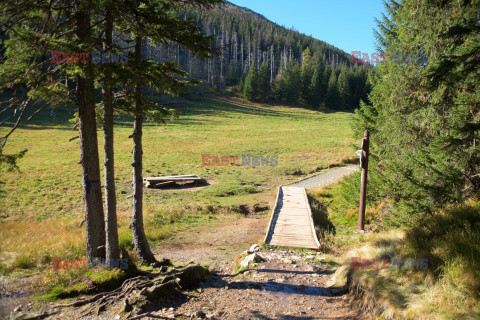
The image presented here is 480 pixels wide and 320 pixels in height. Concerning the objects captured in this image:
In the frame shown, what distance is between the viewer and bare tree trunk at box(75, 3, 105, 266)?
6398 millimetres

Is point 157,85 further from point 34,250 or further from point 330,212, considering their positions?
point 330,212

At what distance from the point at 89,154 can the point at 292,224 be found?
7.55 meters

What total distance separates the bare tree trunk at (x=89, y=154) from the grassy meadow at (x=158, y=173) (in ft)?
1.85

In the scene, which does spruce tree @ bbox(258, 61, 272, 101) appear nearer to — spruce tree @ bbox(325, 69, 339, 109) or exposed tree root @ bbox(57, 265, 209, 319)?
spruce tree @ bbox(325, 69, 339, 109)

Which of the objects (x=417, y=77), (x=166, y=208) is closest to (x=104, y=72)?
(x=417, y=77)

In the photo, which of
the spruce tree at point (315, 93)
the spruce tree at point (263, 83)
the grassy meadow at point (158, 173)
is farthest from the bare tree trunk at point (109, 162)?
the spruce tree at point (315, 93)

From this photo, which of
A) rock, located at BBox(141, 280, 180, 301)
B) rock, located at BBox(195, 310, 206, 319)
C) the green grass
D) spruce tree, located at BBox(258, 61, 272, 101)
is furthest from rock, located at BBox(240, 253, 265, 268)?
spruce tree, located at BBox(258, 61, 272, 101)

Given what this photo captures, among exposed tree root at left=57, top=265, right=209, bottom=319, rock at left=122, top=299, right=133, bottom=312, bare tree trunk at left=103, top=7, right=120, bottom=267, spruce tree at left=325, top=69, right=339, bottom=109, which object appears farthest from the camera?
spruce tree at left=325, top=69, right=339, bottom=109

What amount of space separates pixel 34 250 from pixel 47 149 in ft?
95.1

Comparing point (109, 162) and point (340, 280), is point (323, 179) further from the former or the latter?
point (109, 162)

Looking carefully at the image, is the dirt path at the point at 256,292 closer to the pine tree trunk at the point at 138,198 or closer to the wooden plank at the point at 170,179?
the pine tree trunk at the point at 138,198

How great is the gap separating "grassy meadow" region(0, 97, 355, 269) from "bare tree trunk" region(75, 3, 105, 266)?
1.85ft

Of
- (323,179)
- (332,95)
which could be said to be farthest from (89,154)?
(332,95)

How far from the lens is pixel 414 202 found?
26.6ft
